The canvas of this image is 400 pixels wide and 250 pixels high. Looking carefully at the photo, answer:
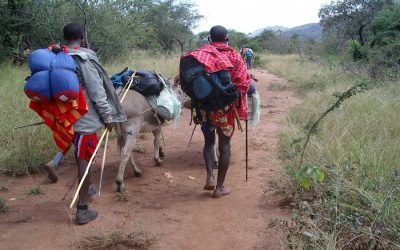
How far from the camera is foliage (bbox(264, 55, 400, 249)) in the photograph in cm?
292

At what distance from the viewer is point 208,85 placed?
418 cm

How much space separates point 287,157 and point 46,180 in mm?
3043

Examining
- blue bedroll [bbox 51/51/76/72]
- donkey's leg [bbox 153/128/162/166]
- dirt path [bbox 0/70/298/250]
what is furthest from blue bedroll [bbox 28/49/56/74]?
donkey's leg [bbox 153/128/162/166]

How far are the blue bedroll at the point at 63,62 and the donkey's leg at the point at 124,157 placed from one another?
1.37 m

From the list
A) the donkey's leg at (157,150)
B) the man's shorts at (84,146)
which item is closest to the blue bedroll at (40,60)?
the man's shorts at (84,146)

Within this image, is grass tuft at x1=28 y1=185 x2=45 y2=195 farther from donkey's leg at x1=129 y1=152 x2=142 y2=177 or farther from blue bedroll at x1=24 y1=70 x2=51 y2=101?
blue bedroll at x1=24 y1=70 x2=51 y2=101

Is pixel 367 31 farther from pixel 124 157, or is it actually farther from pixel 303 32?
pixel 303 32

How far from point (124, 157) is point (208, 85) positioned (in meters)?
1.33

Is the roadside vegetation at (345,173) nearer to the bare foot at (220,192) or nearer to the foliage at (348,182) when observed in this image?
the foliage at (348,182)

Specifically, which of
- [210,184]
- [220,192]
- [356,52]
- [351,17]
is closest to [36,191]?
[210,184]

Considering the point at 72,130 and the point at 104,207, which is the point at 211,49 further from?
the point at 104,207

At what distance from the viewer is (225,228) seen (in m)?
3.80

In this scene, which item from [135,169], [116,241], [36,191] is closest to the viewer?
[116,241]

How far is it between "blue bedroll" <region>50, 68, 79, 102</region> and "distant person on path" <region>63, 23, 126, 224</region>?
26 cm
